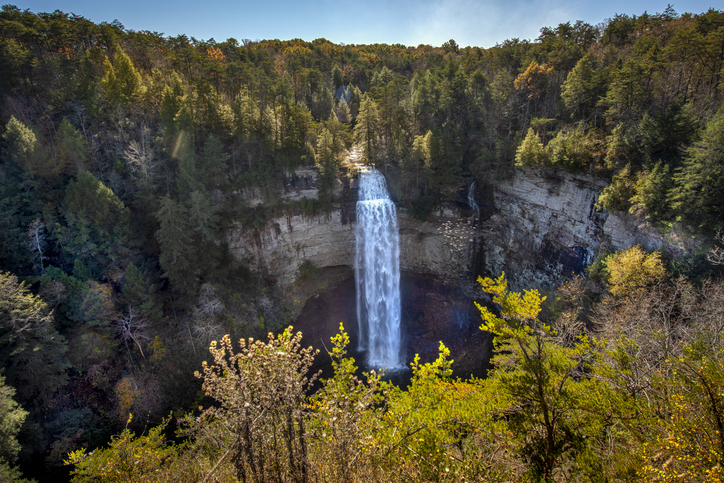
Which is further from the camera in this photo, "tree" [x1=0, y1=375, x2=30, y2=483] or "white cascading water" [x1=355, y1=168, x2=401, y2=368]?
"white cascading water" [x1=355, y1=168, x2=401, y2=368]

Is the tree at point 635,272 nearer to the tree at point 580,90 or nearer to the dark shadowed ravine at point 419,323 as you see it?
the dark shadowed ravine at point 419,323

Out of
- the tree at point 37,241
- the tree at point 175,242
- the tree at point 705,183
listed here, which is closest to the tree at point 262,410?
the tree at point 175,242

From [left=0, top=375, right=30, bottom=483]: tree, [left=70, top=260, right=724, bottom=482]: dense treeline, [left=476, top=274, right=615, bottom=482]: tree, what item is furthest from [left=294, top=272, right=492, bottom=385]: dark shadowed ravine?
[left=476, top=274, right=615, bottom=482]: tree

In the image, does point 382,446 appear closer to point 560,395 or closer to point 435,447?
point 435,447

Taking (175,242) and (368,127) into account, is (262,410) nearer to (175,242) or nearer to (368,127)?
(175,242)

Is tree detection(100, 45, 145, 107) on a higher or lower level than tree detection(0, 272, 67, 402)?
higher

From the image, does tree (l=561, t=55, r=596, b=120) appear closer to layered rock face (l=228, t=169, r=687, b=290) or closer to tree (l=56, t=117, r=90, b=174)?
layered rock face (l=228, t=169, r=687, b=290)
